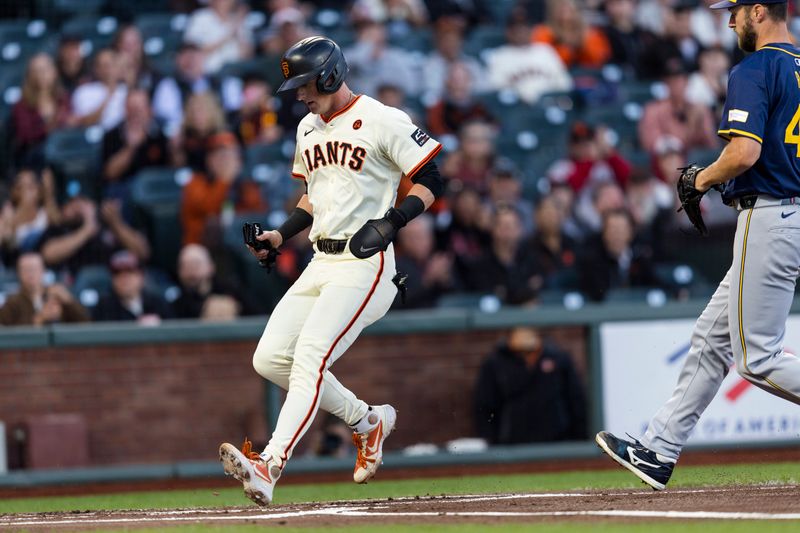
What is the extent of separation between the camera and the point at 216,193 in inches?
395

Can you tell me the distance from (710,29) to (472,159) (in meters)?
3.59

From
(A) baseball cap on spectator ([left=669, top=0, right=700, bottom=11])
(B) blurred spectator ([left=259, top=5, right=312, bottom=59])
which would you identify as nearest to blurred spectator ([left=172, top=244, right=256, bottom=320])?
(B) blurred spectator ([left=259, top=5, right=312, bottom=59])

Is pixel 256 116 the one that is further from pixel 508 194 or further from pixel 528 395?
pixel 528 395

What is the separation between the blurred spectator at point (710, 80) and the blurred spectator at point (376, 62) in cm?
254

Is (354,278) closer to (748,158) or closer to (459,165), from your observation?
(748,158)

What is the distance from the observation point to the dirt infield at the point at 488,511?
4.62m

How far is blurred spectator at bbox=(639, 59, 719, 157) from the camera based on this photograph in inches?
459

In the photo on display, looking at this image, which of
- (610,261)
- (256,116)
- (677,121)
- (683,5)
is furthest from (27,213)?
(683,5)

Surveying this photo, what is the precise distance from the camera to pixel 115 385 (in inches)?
358

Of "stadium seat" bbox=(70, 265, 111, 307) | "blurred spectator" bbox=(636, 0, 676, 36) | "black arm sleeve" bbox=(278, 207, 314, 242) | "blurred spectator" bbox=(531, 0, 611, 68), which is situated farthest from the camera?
"blurred spectator" bbox=(636, 0, 676, 36)

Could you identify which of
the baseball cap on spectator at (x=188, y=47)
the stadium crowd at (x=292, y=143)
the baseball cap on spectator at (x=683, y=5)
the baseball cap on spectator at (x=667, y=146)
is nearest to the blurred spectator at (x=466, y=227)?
the stadium crowd at (x=292, y=143)

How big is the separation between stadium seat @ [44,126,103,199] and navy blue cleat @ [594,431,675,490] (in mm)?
5815

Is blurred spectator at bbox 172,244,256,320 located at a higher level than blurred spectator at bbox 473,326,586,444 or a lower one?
higher

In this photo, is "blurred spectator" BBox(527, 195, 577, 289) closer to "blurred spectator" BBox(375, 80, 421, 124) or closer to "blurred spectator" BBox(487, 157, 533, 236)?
"blurred spectator" BBox(487, 157, 533, 236)
